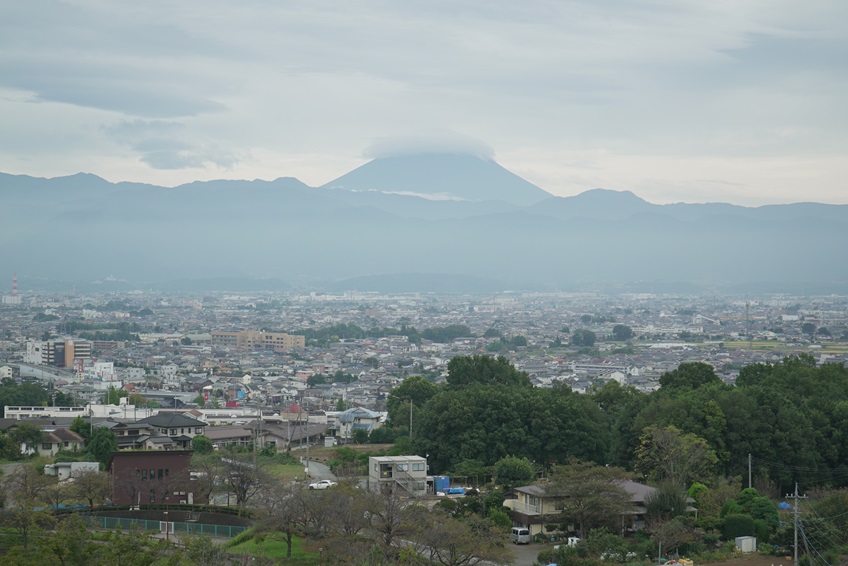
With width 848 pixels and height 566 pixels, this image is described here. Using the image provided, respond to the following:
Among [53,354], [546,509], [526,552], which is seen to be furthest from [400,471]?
[53,354]

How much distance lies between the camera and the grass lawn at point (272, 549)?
1728cm

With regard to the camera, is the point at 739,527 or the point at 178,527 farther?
the point at 178,527

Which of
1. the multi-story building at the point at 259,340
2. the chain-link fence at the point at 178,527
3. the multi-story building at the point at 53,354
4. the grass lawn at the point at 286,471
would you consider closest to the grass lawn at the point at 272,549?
the chain-link fence at the point at 178,527

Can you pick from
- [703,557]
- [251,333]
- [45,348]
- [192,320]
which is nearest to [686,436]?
[703,557]

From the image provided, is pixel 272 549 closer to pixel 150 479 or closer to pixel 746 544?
pixel 150 479

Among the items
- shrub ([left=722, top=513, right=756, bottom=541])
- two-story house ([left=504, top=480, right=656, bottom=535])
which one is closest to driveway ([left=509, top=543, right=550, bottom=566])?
two-story house ([left=504, top=480, right=656, bottom=535])

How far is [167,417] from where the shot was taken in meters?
31.7

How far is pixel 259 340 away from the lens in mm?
79125

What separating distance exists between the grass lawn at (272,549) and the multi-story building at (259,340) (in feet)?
189

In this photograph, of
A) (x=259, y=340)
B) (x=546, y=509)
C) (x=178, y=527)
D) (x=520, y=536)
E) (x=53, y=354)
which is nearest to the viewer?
(x=520, y=536)

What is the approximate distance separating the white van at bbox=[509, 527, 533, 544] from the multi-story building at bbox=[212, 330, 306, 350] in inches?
2268

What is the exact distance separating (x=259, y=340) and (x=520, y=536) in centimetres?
6154

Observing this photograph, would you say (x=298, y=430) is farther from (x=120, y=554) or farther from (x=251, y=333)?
(x=251, y=333)

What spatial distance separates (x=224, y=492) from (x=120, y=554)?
26.3 feet
